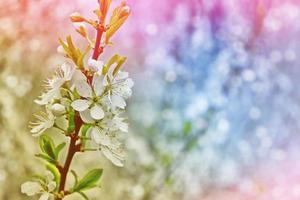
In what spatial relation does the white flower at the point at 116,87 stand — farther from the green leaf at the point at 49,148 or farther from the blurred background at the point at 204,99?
the blurred background at the point at 204,99

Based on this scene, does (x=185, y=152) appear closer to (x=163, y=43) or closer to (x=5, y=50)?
(x=163, y=43)

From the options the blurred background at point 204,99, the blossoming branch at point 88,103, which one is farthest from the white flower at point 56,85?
the blurred background at point 204,99

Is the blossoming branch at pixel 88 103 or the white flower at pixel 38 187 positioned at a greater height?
the blossoming branch at pixel 88 103

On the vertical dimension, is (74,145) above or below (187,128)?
below

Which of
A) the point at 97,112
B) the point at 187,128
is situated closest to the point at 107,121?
the point at 97,112

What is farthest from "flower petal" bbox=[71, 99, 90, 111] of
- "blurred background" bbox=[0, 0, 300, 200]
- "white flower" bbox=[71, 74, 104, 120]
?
"blurred background" bbox=[0, 0, 300, 200]

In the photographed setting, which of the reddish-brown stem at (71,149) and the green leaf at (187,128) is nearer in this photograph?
the reddish-brown stem at (71,149)

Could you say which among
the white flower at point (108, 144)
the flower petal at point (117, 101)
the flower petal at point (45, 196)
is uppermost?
the flower petal at point (117, 101)

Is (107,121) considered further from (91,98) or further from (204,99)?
(204,99)
